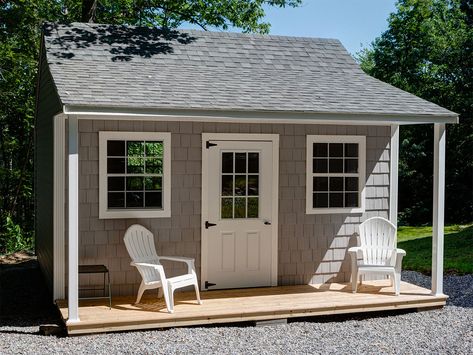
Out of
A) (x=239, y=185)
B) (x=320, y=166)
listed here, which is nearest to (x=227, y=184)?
(x=239, y=185)

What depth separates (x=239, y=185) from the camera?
8.09 metres

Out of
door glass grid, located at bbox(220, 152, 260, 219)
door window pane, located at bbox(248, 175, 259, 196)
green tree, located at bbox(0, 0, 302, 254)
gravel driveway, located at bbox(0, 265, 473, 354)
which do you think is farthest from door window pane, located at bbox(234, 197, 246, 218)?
green tree, located at bbox(0, 0, 302, 254)

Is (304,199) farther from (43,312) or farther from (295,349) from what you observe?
(43,312)

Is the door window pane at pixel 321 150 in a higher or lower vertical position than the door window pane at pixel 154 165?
higher

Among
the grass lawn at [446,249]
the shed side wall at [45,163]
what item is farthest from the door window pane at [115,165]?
the grass lawn at [446,249]

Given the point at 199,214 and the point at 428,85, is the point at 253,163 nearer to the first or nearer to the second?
the point at 199,214

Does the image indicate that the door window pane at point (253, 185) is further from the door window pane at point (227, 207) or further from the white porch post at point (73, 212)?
the white porch post at point (73, 212)

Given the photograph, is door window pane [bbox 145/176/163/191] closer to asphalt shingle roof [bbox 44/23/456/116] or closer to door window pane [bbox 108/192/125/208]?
door window pane [bbox 108/192/125/208]

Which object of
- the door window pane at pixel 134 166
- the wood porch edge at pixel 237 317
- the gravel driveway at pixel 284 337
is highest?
the door window pane at pixel 134 166

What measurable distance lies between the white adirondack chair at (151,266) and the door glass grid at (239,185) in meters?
1.01

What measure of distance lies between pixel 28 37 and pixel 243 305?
10756 millimetres

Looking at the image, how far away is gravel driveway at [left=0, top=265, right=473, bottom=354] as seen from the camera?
19.6 feet

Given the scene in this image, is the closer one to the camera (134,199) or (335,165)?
(134,199)

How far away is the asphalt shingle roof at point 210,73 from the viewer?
682 centimetres
